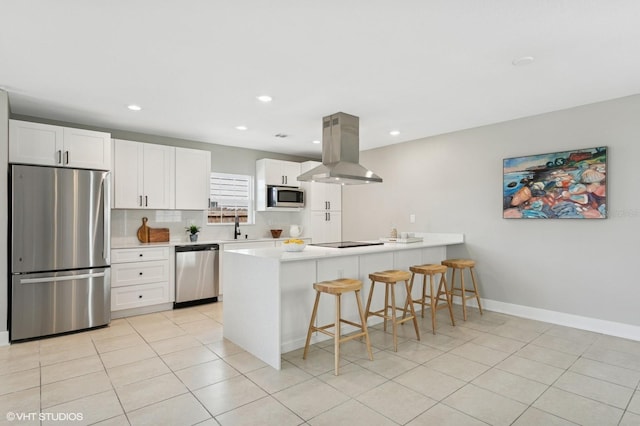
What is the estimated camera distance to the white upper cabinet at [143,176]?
15.3 ft

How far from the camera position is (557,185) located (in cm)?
411

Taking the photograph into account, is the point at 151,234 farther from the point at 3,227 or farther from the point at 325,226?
the point at 325,226

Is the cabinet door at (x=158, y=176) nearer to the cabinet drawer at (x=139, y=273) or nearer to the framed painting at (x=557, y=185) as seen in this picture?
the cabinet drawer at (x=139, y=273)

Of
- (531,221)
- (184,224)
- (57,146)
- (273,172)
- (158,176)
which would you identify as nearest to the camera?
(57,146)

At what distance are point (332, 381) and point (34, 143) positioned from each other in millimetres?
3843

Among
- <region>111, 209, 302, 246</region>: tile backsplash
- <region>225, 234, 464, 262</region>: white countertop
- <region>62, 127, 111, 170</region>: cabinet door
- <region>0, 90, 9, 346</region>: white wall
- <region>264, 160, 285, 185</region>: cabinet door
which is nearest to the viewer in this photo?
<region>225, 234, 464, 262</region>: white countertop

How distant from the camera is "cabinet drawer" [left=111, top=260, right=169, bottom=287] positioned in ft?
14.7

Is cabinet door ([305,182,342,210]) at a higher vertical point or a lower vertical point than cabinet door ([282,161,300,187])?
lower

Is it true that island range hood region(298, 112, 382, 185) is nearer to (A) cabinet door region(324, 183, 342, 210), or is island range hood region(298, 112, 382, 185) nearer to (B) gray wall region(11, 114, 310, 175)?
(B) gray wall region(11, 114, 310, 175)

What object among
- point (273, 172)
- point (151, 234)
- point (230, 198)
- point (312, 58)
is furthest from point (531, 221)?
point (151, 234)

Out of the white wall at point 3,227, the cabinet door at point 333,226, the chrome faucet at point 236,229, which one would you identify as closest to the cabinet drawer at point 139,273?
the white wall at point 3,227

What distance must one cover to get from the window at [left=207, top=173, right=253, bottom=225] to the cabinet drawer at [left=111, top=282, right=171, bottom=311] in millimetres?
1358

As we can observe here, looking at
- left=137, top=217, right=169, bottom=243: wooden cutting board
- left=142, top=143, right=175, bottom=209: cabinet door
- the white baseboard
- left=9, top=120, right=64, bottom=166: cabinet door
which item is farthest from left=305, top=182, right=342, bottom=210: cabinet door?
left=9, top=120, right=64, bottom=166: cabinet door

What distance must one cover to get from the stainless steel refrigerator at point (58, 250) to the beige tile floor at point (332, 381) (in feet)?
0.85
